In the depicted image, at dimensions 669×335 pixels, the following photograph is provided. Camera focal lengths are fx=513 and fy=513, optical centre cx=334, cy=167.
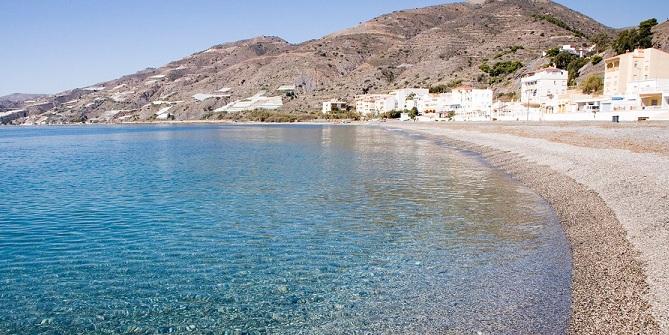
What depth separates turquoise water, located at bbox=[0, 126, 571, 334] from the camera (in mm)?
7328

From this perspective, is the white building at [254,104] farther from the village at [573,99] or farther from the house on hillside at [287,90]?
the village at [573,99]

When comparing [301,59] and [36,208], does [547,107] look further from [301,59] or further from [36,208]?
[301,59]

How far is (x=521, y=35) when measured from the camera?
14275 cm

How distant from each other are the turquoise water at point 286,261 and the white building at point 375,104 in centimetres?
10633

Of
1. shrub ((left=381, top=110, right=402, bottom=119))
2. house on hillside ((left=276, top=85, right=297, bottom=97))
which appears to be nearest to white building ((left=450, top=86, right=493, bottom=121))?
shrub ((left=381, top=110, right=402, bottom=119))

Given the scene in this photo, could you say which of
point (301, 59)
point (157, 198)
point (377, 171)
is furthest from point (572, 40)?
point (157, 198)

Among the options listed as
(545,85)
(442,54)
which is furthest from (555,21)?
(545,85)

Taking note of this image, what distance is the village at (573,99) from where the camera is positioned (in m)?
48.3

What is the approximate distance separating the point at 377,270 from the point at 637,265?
4.34m

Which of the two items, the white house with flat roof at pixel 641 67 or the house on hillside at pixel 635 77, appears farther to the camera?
the white house with flat roof at pixel 641 67

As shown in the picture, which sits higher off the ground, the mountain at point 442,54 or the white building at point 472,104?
the mountain at point 442,54

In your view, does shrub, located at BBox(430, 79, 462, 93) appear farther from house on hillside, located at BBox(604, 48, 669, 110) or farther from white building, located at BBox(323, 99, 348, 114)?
house on hillside, located at BBox(604, 48, 669, 110)

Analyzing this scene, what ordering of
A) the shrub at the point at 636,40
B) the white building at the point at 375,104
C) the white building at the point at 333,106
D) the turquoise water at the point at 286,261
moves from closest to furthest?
the turquoise water at the point at 286,261, the shrub at the point at 636,40, the white building at the point at 375,104, the white building at the point at 333,106

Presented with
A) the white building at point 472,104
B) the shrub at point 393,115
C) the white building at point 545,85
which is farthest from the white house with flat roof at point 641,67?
the shrub at point 393,115
